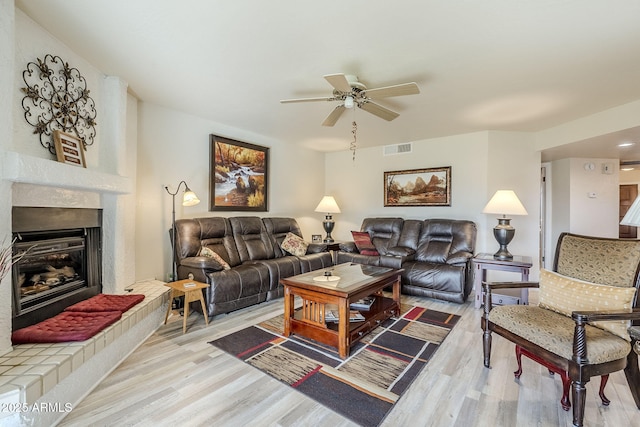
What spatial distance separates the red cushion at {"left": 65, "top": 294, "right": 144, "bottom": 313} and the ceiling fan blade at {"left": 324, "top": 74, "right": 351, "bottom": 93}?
2.45 meters

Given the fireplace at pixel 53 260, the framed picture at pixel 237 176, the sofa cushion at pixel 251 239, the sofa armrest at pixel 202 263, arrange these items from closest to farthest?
the fireplace at pixel 53 260 < the sofa armrest at pixel 202 263 < the sofa cushion at pixel 251 239 < the framed picture at pixel 237 176

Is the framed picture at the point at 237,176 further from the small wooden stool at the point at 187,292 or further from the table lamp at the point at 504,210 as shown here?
the table lamp at the point at 504,210

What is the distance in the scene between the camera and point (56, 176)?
1.99m

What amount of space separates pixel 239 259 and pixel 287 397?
7.57ft

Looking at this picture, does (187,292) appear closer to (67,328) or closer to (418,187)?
(67,328)

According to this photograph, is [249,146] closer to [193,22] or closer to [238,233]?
[238,233]

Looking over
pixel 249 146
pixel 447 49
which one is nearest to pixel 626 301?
pixel 447 49

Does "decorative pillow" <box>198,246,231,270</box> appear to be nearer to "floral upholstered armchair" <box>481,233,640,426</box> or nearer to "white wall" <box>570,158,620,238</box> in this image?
"floral upholstered armchair" <box>481,233,640,426</box>

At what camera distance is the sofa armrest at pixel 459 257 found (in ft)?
12.1

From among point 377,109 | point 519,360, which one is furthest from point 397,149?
point 519,360

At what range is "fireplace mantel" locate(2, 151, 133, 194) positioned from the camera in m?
1.70

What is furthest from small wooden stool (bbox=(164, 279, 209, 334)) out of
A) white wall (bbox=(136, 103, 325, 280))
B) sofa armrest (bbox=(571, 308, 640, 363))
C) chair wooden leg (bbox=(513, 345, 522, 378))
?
sofa armrest (bbox=(571, 308, 640, 363))

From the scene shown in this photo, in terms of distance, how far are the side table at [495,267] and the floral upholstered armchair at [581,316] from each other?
3.56 feet

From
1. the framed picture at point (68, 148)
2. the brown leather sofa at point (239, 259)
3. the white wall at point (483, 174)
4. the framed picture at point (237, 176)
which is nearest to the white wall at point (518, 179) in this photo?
the white wall at point (483, 174)
